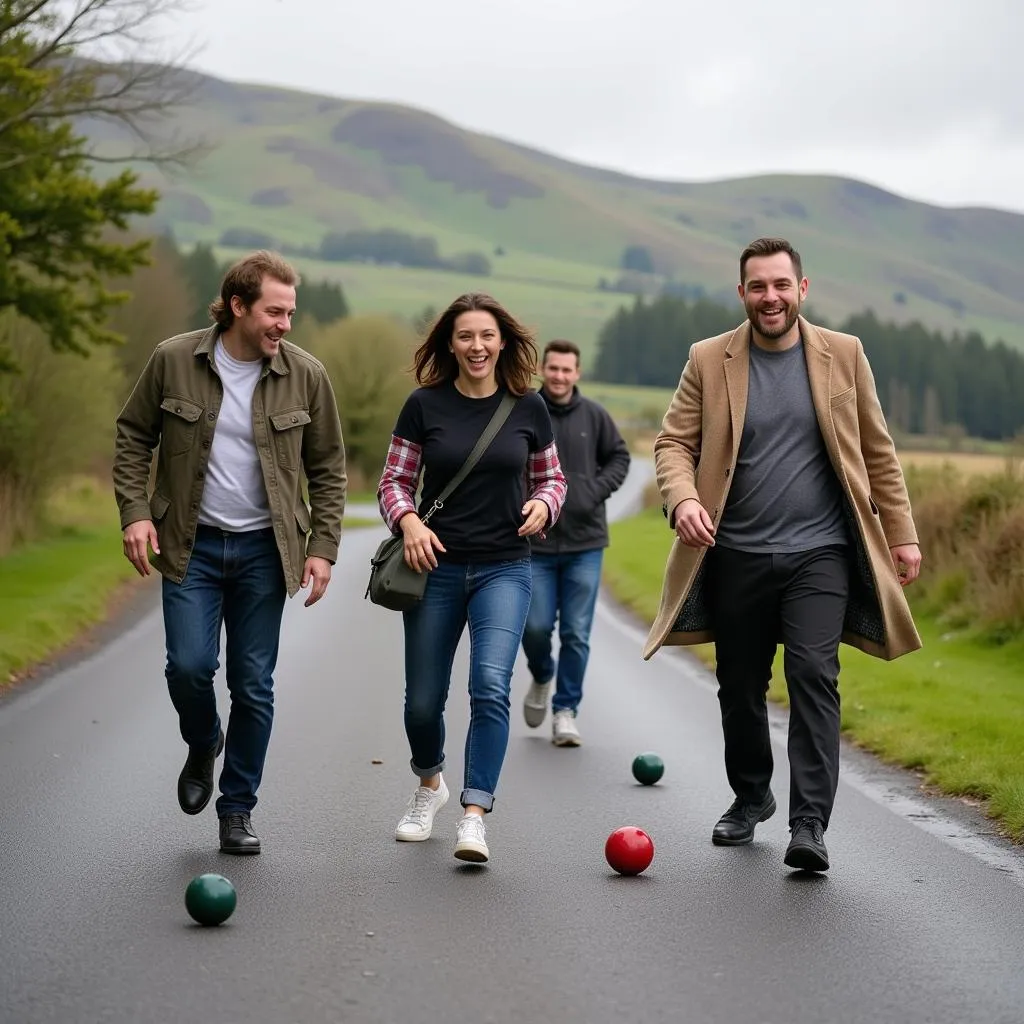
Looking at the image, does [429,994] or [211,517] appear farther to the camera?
[211,517]

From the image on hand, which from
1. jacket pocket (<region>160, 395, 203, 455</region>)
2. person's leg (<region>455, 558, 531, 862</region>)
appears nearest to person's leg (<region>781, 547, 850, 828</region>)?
person's leg (<region>455, 558, 531, 862</region>)

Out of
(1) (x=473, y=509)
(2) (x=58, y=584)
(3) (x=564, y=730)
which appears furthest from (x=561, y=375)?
(2) (x=58, y=584)

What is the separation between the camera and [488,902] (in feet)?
21.1

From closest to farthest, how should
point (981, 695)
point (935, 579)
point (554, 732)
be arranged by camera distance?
point (554, 732)
point (981, 695)
point (935, 579)

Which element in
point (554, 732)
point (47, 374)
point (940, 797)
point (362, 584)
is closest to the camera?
point (940, 797)

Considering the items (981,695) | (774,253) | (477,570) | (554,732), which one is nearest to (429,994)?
(477,570)

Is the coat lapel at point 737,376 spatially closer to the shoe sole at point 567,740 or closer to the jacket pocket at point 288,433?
the jacket pocket at point 288,433

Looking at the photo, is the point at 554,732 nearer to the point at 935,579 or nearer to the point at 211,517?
the point at 211,517

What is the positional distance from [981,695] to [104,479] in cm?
3063

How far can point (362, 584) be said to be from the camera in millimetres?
24500

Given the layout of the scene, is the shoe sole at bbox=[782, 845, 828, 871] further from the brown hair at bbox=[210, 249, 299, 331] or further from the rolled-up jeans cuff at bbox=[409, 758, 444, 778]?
the brown hair at bbox=[210, 249, 299, 331]

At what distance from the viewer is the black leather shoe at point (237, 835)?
23.6 ft

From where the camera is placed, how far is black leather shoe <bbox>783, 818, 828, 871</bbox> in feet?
22.3

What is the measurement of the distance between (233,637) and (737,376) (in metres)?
2.31
